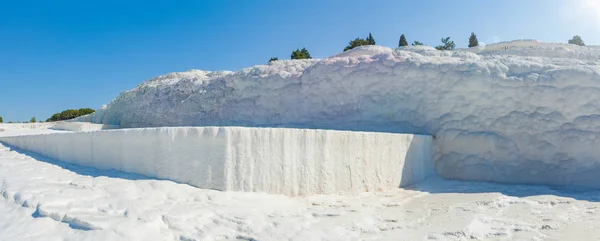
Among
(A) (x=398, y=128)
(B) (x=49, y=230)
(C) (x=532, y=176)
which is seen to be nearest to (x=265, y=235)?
(B) (x=49, y=230)

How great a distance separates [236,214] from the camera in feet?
11.2

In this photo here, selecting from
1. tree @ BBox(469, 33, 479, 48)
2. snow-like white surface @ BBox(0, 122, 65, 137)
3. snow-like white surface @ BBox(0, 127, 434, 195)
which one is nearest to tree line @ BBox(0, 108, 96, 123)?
snow-like white surface @ BBox(0, 122, 65, 137)

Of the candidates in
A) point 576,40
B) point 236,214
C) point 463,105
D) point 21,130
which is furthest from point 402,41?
point 236,214

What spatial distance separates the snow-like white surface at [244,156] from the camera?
396 cm

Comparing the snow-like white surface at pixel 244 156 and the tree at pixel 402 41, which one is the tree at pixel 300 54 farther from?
the snow-like white surface at pixel 244 156

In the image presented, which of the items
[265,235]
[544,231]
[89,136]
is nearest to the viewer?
[265,235]

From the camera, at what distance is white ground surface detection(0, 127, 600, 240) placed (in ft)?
9.62

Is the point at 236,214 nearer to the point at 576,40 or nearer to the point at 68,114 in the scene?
the point at 68,114

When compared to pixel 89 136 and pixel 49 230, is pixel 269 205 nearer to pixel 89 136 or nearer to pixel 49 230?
pixel 49 230

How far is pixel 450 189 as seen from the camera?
5.78 metres

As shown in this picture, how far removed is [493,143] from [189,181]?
5.43m

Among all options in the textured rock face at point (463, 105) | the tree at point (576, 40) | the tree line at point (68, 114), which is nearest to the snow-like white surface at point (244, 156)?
the textured rock face at point (463, 105)

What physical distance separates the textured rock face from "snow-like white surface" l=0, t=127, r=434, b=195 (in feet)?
6.98

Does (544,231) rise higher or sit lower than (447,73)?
lower
